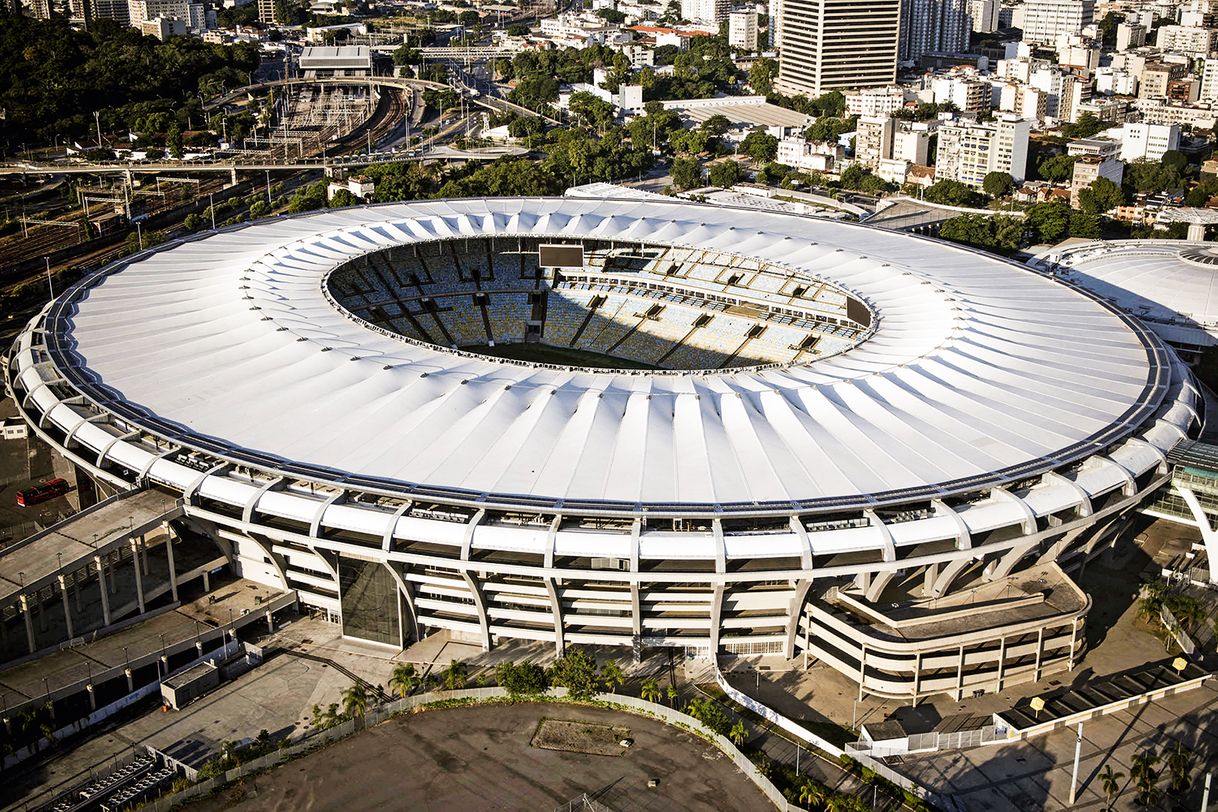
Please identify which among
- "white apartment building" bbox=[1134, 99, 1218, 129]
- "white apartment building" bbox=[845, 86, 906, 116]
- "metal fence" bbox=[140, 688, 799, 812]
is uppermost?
"white apartment building" bbox=[845, 86, 906, 116]

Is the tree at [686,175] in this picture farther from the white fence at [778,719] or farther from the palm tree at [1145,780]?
the palm tree at [1145,780]

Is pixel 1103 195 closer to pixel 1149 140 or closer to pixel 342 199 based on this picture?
pixel 1149 140

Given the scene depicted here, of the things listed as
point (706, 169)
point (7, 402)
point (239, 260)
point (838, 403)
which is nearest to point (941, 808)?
point (838, 403)

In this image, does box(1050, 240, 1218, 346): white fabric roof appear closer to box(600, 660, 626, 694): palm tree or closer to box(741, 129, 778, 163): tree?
box(600, 660, 626, 694): palm tree

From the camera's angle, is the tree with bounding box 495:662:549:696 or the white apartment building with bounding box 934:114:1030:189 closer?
the tree with bounding box 495:662:549:696

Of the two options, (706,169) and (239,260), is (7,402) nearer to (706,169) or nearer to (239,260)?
(239,260)

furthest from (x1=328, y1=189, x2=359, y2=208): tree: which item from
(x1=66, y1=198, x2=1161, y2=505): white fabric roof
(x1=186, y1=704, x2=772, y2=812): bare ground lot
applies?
(x1=186, y1=704, x2=772, y2=812): bare ground lot

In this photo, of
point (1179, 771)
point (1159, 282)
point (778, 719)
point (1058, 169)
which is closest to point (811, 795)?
point (778, 719)

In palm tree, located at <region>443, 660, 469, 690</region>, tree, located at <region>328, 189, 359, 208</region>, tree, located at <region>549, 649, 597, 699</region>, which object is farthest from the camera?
tree, located at <region>328, 189, 359, 208</region>
